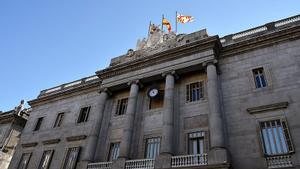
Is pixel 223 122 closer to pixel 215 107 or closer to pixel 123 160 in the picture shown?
pixel 215 107

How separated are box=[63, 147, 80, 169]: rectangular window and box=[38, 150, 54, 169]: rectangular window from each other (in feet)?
6.71

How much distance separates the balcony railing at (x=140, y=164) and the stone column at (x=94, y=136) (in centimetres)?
376

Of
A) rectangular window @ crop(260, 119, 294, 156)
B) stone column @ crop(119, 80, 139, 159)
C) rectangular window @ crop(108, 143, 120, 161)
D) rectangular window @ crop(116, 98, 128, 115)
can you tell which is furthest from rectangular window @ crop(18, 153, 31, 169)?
rectangular window @ crop(260, 119, 294, 156)

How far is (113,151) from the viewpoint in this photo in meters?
20.1

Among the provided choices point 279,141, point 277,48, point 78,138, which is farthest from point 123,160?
point 277,48

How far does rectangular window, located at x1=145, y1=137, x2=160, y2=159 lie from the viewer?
1803cm

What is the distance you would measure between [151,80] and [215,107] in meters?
7.12

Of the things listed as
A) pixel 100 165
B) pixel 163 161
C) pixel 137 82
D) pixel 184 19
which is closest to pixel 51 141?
pixel 100 165

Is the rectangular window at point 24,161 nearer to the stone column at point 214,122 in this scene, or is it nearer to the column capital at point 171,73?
the column capital at point 171,73

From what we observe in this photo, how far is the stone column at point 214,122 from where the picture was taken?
47.0 feet

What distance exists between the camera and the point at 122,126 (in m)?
21.0

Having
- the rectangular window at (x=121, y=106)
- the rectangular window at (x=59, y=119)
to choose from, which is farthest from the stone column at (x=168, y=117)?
the rectangular window at (x=59, y=119)

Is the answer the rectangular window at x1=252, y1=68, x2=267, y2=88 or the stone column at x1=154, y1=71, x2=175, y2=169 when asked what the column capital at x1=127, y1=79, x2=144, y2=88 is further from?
the rectangular window at x1=252, y1=68, x2=267, y2=88

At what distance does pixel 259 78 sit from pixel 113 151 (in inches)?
497
